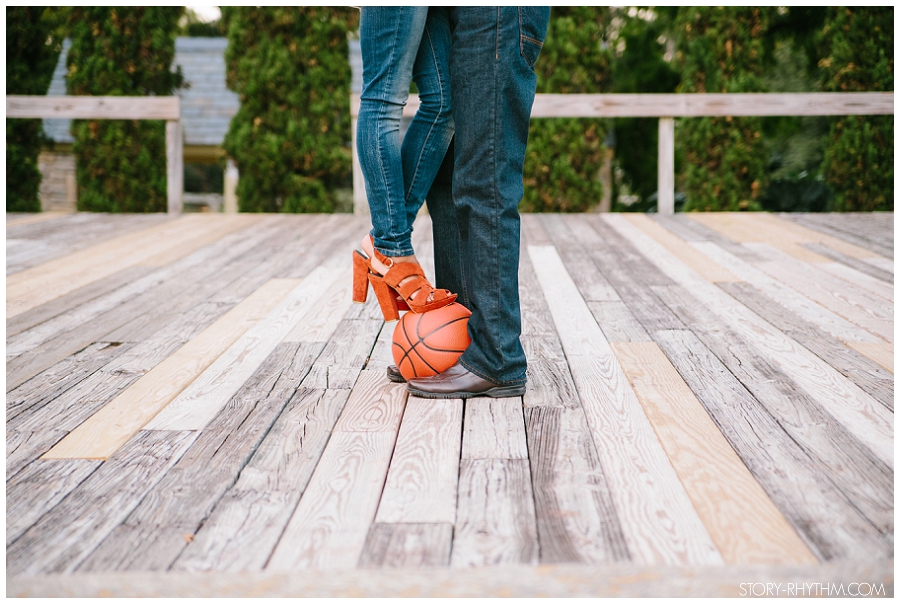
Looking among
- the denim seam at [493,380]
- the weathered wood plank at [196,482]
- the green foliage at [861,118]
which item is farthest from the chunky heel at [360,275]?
the green foliage at [861,118]

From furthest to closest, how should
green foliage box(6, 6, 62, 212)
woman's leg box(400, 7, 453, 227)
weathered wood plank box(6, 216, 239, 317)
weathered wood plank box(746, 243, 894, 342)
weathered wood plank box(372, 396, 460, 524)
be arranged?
green foliage box(6, 6, 62, 212), weathered wood plank box(6, 216, 239, 317), weathered wood plank box(746, 243, 894, 342), woman's leg box(400, 7, 453, 227), weathered wood plank box(372, 396, 460, 524)

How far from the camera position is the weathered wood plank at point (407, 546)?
1.10 m

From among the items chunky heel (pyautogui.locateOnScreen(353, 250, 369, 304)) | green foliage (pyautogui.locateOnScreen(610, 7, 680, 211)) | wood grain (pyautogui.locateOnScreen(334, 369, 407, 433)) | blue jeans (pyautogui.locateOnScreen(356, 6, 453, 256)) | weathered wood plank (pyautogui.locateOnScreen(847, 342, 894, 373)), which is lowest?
wood grain (pyautogui.locateOnScreen(334, 369, 407, 433))

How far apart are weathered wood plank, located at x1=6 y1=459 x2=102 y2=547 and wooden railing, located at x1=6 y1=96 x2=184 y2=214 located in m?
4.54

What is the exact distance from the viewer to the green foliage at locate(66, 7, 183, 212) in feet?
23.8

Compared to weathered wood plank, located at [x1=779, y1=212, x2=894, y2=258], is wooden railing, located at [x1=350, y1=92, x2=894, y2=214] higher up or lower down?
higher up

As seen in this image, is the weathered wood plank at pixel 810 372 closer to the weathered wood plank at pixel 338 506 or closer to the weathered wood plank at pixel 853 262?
the weathered wood plank at pixel 853 262

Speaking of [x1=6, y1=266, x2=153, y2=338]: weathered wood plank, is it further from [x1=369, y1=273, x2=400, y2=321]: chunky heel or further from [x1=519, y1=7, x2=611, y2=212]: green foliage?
[x1=519, y1=7, x2=611, y2=212]: green foliage

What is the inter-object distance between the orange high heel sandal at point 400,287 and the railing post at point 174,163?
4.11 meters

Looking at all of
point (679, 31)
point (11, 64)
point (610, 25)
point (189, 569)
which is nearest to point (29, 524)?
point (189, 569)

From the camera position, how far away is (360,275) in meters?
2.03

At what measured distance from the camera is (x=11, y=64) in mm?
8625

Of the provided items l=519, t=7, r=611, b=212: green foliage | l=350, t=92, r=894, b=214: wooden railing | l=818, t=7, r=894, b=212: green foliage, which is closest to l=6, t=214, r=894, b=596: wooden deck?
l=350, t=92, r=894, b=214: wooden railing

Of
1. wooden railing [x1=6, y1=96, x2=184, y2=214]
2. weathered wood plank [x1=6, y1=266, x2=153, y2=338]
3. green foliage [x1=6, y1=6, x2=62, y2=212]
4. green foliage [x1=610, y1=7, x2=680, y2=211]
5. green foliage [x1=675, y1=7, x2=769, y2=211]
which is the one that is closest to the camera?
weathered wood plank [x1=6, y1=266, x2=153, y2=338]
